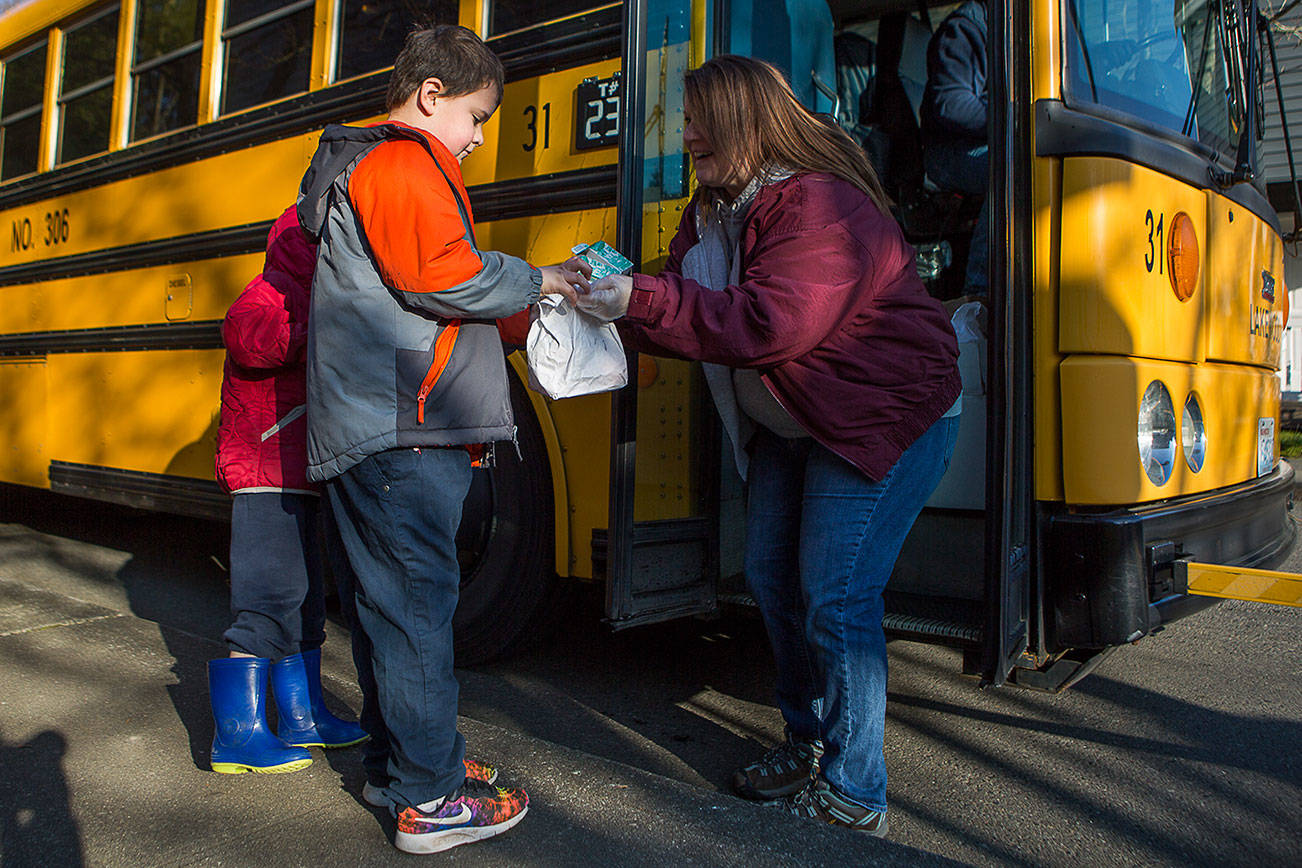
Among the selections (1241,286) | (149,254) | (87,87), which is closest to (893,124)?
(1241,286)

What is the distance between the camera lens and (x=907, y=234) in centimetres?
361

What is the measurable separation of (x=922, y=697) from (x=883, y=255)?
5.14 feet

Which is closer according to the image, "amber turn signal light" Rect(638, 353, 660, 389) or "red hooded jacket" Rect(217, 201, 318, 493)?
"red hooded jacket" Rect(217, 201, 318, 493)

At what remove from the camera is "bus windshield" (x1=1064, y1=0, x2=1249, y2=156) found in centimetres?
230

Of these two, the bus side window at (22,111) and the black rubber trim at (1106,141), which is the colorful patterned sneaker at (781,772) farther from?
the bus side window at (22,111)

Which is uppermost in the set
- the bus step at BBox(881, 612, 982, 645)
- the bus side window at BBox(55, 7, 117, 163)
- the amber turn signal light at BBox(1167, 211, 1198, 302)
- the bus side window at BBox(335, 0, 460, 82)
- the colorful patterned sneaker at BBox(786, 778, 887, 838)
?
the bus side window at BBox(55, 7, 117, 163)

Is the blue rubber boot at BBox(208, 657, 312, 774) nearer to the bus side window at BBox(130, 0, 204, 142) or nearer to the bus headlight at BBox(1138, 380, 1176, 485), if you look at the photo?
the bus headlight at BBox(1138, 380, 1176, 485)

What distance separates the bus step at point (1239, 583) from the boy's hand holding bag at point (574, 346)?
1350 millimetres

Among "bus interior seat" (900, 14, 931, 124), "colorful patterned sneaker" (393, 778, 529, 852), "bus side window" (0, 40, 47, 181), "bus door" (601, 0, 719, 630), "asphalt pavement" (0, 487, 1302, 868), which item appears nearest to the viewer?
"colorful patterned sneaker" (393, 778, 529, 852)

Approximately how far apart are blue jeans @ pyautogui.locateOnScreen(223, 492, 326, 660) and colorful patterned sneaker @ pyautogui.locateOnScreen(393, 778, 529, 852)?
0.57 meters

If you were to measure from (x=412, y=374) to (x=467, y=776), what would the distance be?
783mm

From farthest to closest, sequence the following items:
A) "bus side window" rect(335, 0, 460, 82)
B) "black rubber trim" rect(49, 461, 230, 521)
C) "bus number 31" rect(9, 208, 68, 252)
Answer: "bus number 31" rect(9, 208, 68, 252), "black rubber trim" rect(49, 461, 230, 521), "bus side window" rect(335, 0, 460, 82)

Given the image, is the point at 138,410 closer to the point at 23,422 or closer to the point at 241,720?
the point at 23,422

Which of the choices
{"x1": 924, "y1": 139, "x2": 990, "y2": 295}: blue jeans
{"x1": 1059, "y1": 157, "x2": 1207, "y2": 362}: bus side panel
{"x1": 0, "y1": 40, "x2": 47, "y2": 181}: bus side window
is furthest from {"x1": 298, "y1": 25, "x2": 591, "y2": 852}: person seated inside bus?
{"x1": 0, "y1": 40, "x2": 47, "y2": 181}: bus side window
